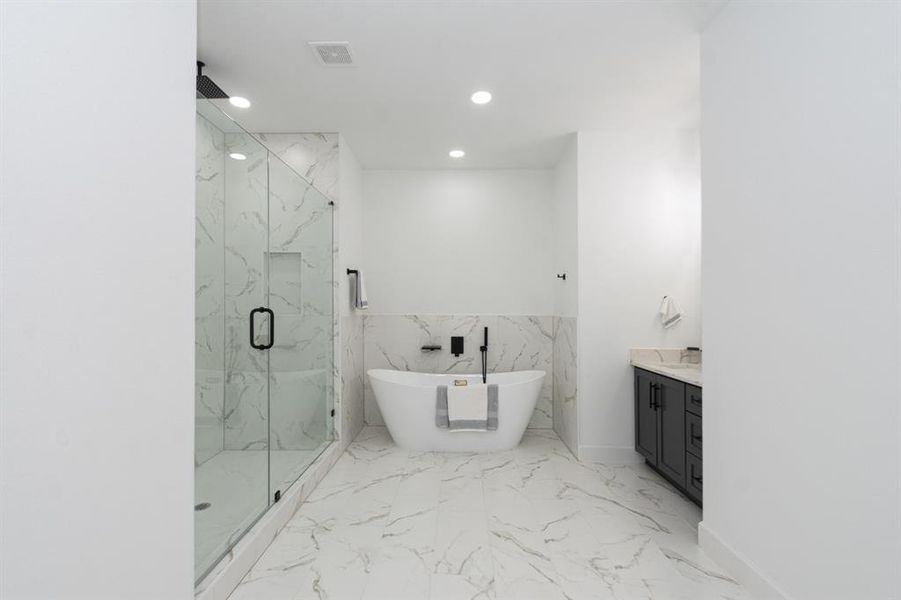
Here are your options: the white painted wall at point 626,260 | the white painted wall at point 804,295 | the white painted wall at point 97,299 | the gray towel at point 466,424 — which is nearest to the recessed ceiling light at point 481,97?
the white painted wall at point 626,260

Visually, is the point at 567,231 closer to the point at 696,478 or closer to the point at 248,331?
the point at 696,478

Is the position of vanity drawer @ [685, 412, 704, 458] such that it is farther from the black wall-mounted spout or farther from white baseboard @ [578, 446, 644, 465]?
the black wall-mounted spout

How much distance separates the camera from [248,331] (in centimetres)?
241

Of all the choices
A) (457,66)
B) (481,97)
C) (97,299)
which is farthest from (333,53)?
(97,299)

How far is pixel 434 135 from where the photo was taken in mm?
3816

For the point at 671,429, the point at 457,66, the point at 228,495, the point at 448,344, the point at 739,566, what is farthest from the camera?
the point at 448,344

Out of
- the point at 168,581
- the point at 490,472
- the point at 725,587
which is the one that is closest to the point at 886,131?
the point at 725,587

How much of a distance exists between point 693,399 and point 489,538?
139 centimetres

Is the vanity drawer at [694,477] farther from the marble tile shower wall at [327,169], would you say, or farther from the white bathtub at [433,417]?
the marble tile shower wall at [327,169]

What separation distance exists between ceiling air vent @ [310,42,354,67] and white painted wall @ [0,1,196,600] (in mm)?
1150

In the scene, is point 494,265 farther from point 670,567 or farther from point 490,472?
point 670,567

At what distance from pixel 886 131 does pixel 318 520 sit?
2927 millimetres

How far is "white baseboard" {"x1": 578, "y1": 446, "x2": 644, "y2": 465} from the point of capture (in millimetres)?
3695

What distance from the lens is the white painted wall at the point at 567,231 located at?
3822 mm
